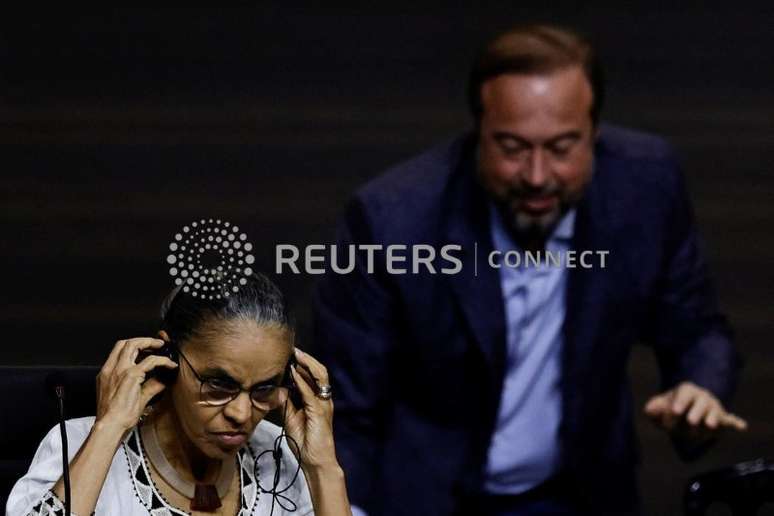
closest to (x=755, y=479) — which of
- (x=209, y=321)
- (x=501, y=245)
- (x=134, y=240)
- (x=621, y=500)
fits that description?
(x=621, y=500)

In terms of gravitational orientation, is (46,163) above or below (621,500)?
above

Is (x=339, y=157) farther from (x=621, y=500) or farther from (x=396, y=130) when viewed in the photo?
(x=621, y=500)

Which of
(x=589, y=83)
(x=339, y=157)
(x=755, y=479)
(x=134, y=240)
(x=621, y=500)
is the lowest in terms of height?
(x=621, y=500)

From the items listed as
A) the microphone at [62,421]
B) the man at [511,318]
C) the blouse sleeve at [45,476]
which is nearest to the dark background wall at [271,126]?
the man at [511,318]

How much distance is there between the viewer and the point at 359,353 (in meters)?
2.54

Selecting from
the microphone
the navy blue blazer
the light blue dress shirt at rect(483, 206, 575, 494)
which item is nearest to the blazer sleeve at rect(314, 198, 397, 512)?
the navy blue blazer

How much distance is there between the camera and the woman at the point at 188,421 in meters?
2.03

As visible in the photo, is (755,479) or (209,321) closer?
(209,321)

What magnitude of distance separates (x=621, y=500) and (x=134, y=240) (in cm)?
117

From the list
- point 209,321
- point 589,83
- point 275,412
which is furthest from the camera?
point 589,83

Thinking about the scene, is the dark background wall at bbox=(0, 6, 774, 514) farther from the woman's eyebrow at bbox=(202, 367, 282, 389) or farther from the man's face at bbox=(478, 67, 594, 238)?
the woman's eyebrow at bbox=(202, 367, 282, 389)

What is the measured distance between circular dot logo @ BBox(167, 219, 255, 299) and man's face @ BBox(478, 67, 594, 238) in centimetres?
53

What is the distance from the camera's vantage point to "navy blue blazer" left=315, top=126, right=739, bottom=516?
254 cm

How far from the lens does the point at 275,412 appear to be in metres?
2.24
